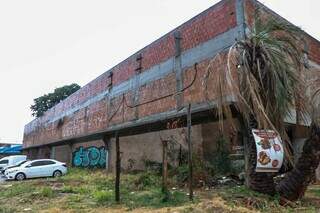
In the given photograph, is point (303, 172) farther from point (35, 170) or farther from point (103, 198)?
point (35, 170)

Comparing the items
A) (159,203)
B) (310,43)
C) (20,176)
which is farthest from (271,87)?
(20,176)

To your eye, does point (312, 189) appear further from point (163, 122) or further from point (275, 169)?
point (163, 122)

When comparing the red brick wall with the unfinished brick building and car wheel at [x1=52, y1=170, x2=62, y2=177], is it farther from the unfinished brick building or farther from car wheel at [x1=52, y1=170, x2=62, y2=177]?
car wheel at [x1=52, y1=170, x2=62, y2=177]

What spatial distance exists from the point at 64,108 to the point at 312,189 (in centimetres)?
3356

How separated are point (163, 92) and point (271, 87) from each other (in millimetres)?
12339

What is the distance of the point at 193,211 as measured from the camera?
361 inches

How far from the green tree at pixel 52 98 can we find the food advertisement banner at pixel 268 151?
5429 centimetres

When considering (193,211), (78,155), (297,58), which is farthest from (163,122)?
(78,155)

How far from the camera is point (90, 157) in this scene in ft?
101

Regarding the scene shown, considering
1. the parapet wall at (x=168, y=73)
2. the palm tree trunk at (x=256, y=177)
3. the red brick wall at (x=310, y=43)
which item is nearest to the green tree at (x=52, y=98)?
the parapet wall at (x=168, y=73)

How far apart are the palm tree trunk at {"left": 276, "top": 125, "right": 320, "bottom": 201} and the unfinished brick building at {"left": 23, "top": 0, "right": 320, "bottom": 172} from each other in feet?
8.76

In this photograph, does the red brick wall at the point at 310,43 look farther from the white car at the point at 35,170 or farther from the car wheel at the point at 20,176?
the car wheel at the point at 20,176

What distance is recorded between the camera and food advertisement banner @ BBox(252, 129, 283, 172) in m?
11.1

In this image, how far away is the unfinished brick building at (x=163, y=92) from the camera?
17641 mm
